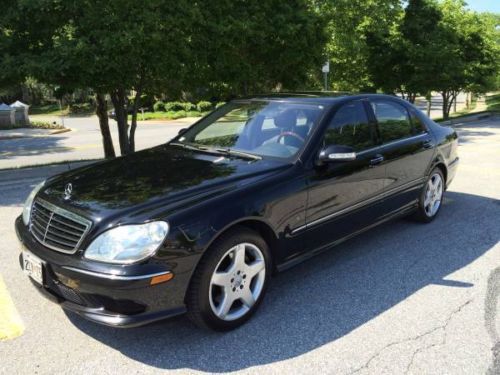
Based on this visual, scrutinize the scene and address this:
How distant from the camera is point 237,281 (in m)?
3.29

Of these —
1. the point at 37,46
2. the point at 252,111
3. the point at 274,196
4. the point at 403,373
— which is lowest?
the point at 403,373

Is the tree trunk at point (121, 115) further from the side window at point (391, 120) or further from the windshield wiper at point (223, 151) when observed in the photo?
the side window at point (391, 120)

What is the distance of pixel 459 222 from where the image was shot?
562cm

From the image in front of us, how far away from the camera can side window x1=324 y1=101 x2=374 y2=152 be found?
13.5ft

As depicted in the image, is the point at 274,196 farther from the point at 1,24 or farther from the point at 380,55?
the point at 380,55

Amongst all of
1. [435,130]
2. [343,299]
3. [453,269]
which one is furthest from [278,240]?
[435,130]

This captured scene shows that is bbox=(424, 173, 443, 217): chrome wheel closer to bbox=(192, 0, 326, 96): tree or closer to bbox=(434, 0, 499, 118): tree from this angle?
bbox=(192, 0, 326, 96): tree

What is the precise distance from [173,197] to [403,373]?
174 cm

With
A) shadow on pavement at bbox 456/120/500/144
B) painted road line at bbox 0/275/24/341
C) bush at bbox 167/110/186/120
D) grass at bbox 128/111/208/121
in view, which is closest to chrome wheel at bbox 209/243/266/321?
painted road line at bbox 0/275/24/341

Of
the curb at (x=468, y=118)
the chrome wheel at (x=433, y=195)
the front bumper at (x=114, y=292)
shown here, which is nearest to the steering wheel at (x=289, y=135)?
the front bumper at (x=114, y=292)

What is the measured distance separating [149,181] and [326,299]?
1.59m

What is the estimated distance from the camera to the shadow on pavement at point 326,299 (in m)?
3.05

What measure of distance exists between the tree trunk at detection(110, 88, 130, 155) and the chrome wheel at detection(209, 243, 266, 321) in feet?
24.0

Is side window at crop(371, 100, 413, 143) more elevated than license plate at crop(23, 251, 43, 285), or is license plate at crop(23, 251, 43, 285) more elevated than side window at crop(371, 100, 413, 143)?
side window at crop(371, 100, 413, 143)
